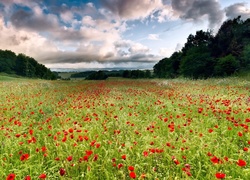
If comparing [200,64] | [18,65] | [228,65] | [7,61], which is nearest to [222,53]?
[200,64]

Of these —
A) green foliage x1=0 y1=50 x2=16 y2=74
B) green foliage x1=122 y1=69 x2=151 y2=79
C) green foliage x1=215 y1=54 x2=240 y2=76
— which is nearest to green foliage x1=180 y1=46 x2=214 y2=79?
green foliage x1=215 y1=54 x2=240 y2=76

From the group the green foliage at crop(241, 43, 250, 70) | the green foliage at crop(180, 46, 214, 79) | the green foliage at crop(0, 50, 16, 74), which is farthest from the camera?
the green foliage at crop(0, 50, 16, 74)

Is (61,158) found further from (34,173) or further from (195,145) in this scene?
(195,145)

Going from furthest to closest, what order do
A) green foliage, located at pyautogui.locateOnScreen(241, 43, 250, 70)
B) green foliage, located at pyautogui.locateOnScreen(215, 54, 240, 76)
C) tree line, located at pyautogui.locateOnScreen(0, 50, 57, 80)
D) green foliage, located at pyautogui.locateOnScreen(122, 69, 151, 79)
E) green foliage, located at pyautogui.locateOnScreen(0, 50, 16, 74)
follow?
1. green foliage, located at pyautogui.locateOnScreen(122, 69, 151, 79)
2. tree line, located at pyautogui.locateOnScreen(0, 50, 57, 80)
3. green foliage, located at pyautogui.locateOnScreen(0, 50, 16, 74)
4. green foliage, located at pyautogui.locateOnScreen(215, 54, 240, 76)
5. green foliage, located at pyautogui.locateOnScreen(241, 43, 250, 70)

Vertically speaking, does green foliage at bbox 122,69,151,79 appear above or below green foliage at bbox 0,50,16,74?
below

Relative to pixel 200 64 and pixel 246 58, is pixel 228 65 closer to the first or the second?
pixel 246 58

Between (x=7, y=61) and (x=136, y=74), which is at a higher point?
(x=7, y=61)

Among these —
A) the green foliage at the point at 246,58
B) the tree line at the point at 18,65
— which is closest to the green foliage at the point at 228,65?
the green foliage at the point at 246,58

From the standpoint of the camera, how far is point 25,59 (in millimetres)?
94250

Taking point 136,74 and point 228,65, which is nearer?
point 228,65

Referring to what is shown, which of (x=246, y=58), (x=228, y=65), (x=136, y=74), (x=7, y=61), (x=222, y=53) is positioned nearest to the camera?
(x=246, y=58)

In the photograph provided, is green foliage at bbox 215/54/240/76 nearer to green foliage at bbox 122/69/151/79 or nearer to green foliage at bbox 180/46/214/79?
green foliage at bbox 180/46/214/79

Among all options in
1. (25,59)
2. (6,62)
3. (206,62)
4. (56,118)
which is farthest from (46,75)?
(56,118)

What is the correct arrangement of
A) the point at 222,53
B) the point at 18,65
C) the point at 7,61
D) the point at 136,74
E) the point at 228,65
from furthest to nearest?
the point at 136,74 < the point at 18,65 < the point at 7,61 < the point at 222,53 < the point at 228,65
